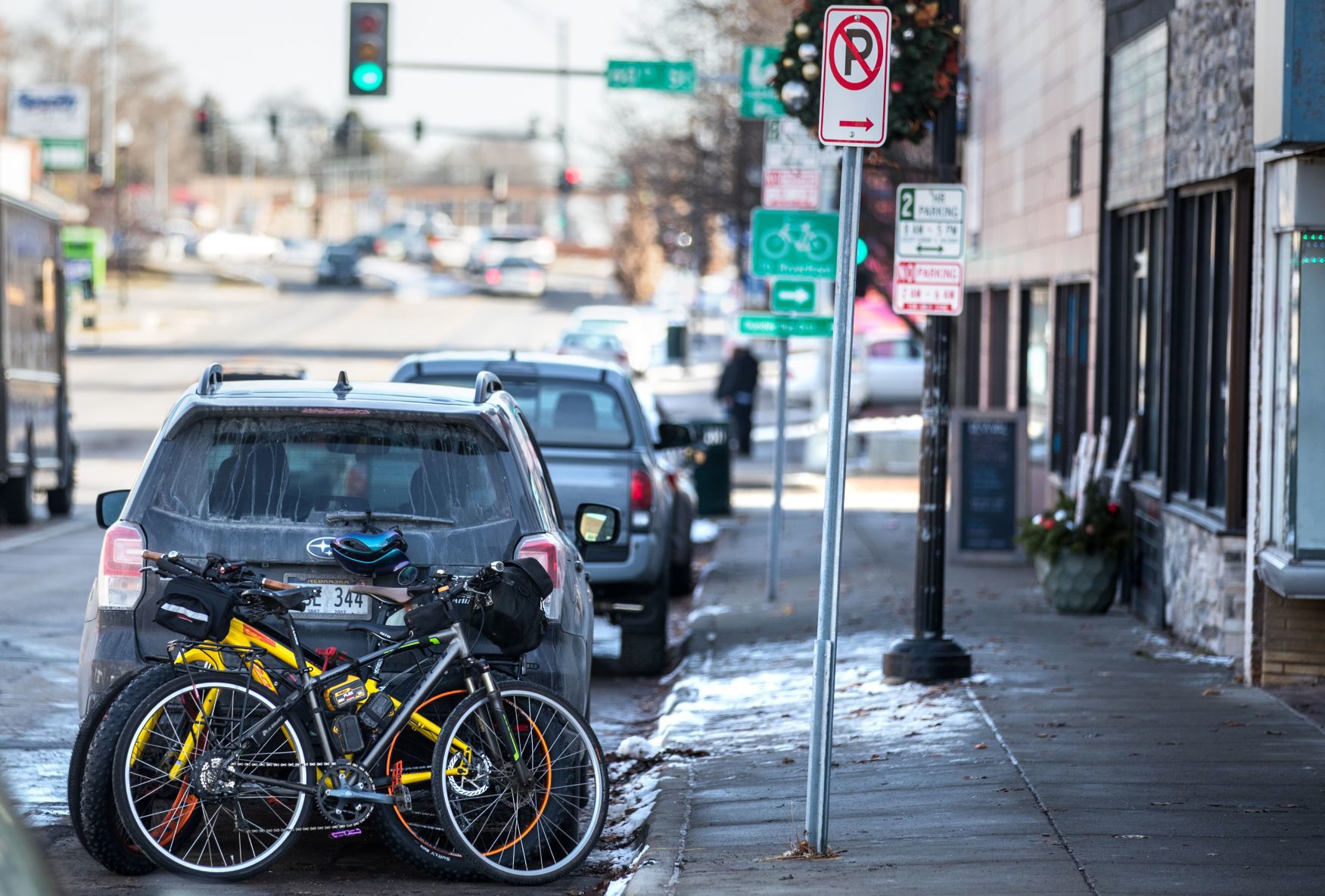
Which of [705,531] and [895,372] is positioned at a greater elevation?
[895,372]

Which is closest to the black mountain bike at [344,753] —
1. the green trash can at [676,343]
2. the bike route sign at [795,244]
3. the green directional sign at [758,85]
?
the bike route sign at [795,244]

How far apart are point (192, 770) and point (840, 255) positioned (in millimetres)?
2759

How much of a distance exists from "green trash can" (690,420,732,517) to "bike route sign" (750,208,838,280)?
6049mm

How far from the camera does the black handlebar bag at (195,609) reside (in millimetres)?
5992

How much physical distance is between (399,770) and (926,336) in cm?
481

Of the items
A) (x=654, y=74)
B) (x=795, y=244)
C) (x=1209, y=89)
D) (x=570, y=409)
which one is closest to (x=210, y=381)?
(x=570, y=409)

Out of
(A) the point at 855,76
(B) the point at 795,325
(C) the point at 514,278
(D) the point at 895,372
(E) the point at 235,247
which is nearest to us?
(A) the point at 855,76

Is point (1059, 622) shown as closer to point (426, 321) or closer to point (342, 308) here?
point (426, 321)

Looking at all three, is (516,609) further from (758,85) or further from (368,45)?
(368,45)

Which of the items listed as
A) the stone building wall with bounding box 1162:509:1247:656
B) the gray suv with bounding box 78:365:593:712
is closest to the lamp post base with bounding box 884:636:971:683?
the stone building wall with bounding box 1162:509:1247:656

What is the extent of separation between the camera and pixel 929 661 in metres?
9.84

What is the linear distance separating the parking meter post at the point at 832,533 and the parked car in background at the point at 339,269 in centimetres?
6821

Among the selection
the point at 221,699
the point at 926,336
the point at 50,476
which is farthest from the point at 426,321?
the point at 221,699

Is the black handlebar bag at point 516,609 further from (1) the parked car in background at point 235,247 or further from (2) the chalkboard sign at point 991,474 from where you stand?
(1) the parked car in background at point 235,247
